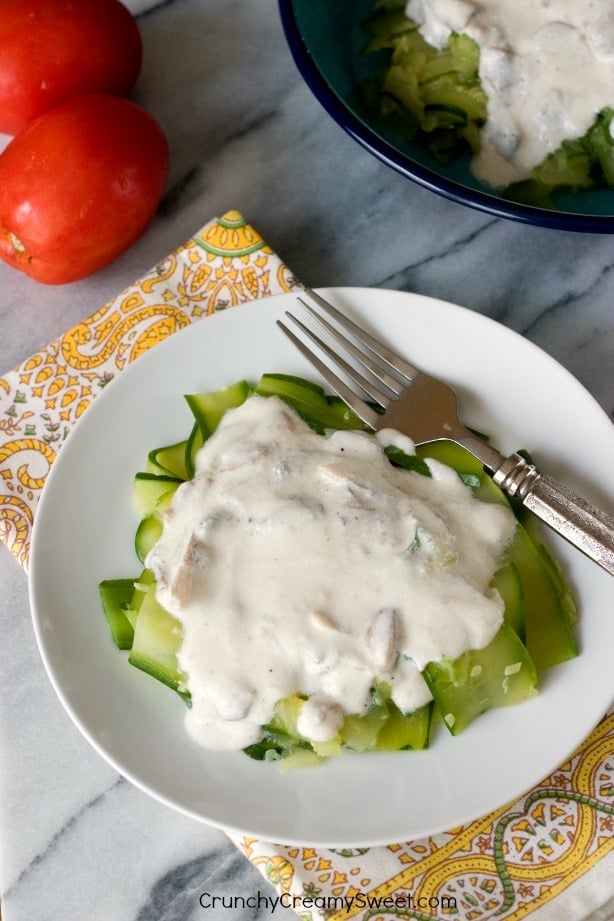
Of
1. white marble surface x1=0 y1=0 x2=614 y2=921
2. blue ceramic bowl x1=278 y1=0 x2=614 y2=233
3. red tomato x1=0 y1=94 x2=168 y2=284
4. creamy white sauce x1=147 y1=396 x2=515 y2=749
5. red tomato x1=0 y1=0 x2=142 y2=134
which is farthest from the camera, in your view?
red tomato x1=0 y1=0 x2=142 y2=134

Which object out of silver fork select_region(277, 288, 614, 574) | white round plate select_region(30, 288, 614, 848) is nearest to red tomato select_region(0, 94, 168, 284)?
white round plate select_region(30, 288, 614, 848)

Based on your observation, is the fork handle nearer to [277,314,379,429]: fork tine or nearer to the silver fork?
the silver fork

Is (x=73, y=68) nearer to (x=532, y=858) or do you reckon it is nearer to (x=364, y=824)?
(x=364, y=824)

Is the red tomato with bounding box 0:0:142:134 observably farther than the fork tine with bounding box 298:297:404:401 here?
Yes

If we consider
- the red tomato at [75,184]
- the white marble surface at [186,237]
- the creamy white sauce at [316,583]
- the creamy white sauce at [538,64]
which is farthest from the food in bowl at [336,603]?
the creamy white sauce at [538,64]

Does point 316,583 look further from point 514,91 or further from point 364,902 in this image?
point 514,91

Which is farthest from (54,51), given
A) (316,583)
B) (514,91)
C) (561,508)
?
(561,508)

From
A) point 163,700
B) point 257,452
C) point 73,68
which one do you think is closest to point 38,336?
point 73,68
